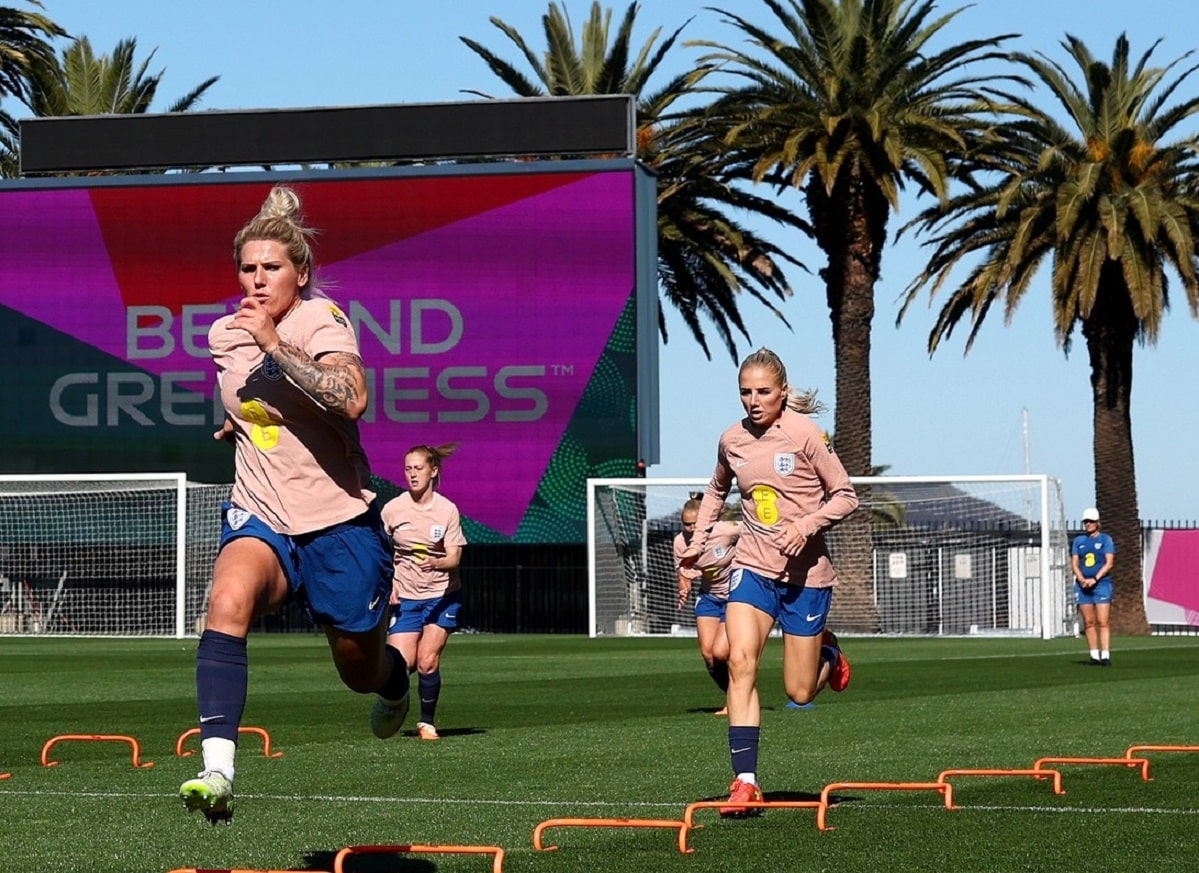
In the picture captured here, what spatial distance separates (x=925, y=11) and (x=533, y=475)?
11966 millimetres

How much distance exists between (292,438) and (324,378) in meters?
0.39

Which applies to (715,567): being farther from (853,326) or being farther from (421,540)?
(853,326)

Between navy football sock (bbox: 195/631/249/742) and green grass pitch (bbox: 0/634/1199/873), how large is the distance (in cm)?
112

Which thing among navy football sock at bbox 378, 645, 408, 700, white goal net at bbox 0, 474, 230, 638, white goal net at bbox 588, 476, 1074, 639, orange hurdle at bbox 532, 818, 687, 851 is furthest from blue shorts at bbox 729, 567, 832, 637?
white goal net at bbox 0, 474, 230, 638

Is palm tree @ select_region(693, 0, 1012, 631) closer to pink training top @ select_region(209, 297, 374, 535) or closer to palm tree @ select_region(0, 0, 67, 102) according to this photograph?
palm tree @ select_region(0, 0, 67, 102)

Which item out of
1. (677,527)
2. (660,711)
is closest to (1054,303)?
(677,527)

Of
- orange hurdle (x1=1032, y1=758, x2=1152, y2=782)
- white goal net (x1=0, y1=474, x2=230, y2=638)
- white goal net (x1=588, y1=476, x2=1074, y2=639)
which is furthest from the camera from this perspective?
white goal net (x1=0, y1=474, x2=230, y2=638)

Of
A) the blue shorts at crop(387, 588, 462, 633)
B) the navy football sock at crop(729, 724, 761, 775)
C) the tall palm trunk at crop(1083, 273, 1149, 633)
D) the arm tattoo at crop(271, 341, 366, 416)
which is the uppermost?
the tall palm trunk at crop(1083, 273, 1149, 633)

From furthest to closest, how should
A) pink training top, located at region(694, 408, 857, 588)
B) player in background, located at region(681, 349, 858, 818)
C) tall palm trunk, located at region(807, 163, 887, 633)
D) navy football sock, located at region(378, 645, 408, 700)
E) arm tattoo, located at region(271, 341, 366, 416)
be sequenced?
tall palm trunk, located at region(807, 163, 887, 633) < pink training top, located at region(694, 408, 857, 588) < player in background, located at region(681, 349, 858, 818) < navy football sock, located at region(378, 645, 408, 700) < arm tattoo, located at region(271, 341, 366, 416)

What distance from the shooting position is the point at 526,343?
138 ft

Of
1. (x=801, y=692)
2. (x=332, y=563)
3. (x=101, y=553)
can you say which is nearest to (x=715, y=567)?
(x=801, y=692)

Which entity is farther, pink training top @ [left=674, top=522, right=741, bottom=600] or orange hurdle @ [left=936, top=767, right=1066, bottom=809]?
pink training top @ [left=674, top=522, right=741, bottom=600]

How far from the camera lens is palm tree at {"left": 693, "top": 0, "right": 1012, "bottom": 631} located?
42562mm

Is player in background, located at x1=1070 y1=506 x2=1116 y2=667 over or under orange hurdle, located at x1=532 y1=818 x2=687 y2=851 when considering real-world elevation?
over
